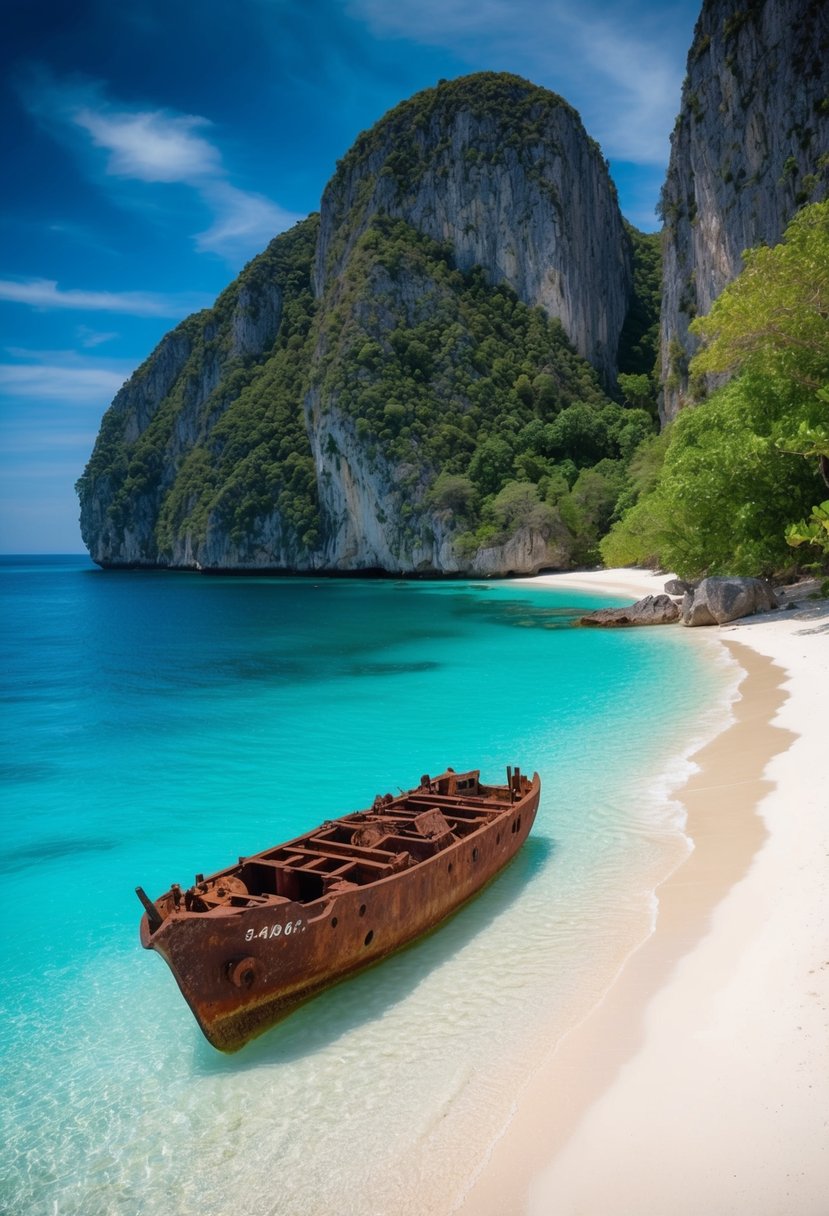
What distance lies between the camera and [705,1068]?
18.4ft

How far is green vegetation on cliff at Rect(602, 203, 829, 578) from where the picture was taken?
2252 centimetres

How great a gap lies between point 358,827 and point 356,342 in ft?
317

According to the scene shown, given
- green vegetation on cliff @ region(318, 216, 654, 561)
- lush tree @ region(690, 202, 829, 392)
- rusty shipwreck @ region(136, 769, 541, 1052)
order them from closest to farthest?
rusty shipwreck @ region(136, 769, 541, 1052) → lush tree @ region(690, 202, 829, 392) → green vegetation on cliff @ region(318, 216, 654, 561)

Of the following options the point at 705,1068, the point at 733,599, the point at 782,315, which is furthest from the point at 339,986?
the point at 733,599

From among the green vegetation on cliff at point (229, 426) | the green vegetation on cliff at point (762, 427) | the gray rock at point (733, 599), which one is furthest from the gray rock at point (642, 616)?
the green vegetation on cliff at point (229, 426)

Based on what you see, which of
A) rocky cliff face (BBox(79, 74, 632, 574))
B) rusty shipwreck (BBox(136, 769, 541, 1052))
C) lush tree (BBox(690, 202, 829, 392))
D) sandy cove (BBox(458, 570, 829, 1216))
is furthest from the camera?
rocky cliff face (BBox(79, 74, 632, 574))

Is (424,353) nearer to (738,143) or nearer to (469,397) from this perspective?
(469,397)

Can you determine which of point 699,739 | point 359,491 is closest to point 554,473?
point 359,491

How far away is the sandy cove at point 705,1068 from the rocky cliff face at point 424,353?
71.2 metres

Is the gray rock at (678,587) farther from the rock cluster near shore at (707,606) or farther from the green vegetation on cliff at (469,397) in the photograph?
the green vegetation on cliff at (469,397)

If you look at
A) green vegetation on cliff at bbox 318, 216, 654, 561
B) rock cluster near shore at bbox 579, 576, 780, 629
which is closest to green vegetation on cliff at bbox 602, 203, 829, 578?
rock cluster near shore at bbox 579, 576, 780, 629

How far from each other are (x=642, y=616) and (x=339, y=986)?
30658 mm

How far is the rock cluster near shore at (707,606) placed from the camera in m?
31.1

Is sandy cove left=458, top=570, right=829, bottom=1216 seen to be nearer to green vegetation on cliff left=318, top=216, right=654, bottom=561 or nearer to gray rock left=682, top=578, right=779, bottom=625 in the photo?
gray rock left=682, top=578, right=779, bottom=625
